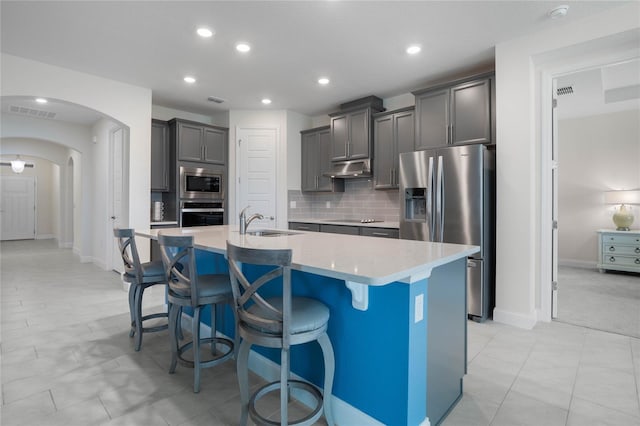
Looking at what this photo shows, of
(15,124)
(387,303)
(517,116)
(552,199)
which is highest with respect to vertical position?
(15,124)

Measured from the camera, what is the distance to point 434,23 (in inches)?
114

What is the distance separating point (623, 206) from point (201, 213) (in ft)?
22.6

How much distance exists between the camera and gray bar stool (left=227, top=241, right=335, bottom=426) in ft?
4.61

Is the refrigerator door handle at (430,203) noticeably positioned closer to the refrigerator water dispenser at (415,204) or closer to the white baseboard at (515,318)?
the refrigerator water dispenser at (415,204)

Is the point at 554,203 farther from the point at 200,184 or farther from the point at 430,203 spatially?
the point at 200,184

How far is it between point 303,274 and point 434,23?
2494 mm

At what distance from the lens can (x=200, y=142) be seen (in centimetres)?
525

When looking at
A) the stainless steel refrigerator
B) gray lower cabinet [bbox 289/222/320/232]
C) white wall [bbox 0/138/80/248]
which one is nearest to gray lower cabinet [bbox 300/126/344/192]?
gray lower cabinet [bbox 289/222/320/232]

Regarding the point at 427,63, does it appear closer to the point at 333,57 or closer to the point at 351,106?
the point at 333,57

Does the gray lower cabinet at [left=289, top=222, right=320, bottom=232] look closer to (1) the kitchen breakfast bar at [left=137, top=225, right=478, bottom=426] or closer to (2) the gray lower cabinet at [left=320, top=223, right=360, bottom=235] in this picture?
(2) the gray lower cabinet at [left=320, top=223, right=360, bottom=235]

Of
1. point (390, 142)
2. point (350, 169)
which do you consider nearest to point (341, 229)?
point (350, 169)

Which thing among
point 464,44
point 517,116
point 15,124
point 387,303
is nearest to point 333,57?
point 464,44

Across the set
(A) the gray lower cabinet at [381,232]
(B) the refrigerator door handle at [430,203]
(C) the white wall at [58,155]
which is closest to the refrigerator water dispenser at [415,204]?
(B) the refrigerator door handle at [430,203]

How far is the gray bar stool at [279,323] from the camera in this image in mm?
1404
